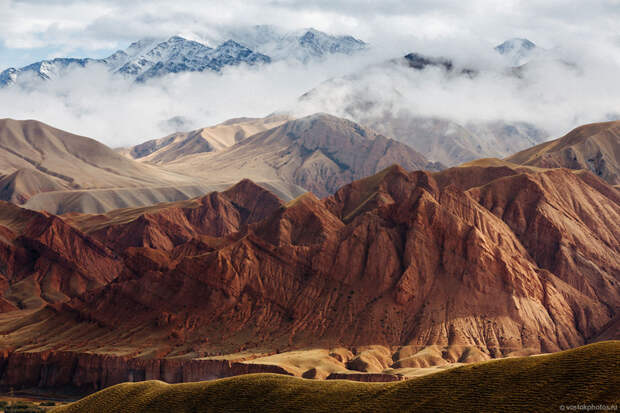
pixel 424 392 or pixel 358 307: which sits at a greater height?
pixel 424 392

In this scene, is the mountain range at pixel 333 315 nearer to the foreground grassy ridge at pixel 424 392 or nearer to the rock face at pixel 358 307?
the rock face at pixel 358 307

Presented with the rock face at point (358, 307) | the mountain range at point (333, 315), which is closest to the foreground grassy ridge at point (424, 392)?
the mountain range at point (333, 315)

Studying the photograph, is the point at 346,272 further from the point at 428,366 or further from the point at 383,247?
the point at 428,366

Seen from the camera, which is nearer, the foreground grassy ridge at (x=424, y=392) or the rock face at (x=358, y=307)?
the foreground grassy ridge at (x=424, y=392)

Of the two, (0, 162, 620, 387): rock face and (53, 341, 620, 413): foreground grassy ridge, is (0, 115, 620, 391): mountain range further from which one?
(53, 341, 620, 413): foreground grassy ridge

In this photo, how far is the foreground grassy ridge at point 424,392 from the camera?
8088 centimetres

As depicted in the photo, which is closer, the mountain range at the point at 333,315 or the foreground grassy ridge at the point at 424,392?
the foreground grassy ridge at the point at 424,392

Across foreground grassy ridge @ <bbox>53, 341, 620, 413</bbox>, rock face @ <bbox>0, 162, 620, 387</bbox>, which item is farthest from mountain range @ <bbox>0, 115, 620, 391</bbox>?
foreground grassy ridge @ <bbox>53, 341, 620, 413</bbox>

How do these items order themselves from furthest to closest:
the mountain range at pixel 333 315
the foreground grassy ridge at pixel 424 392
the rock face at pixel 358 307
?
the rock face at pixel 358 307 < the mountain range at pixel 333 315 < the foreground grassy ridge at pixel 424 392

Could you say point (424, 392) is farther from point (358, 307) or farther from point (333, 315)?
point (358, 307)

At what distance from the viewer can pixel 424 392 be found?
302 feet

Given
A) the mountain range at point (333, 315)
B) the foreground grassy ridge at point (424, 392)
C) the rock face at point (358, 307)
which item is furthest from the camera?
the rock face at point (358, 307)

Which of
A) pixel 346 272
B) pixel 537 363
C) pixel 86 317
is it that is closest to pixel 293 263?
pixel 346 272

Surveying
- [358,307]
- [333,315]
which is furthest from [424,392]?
[358,307]
